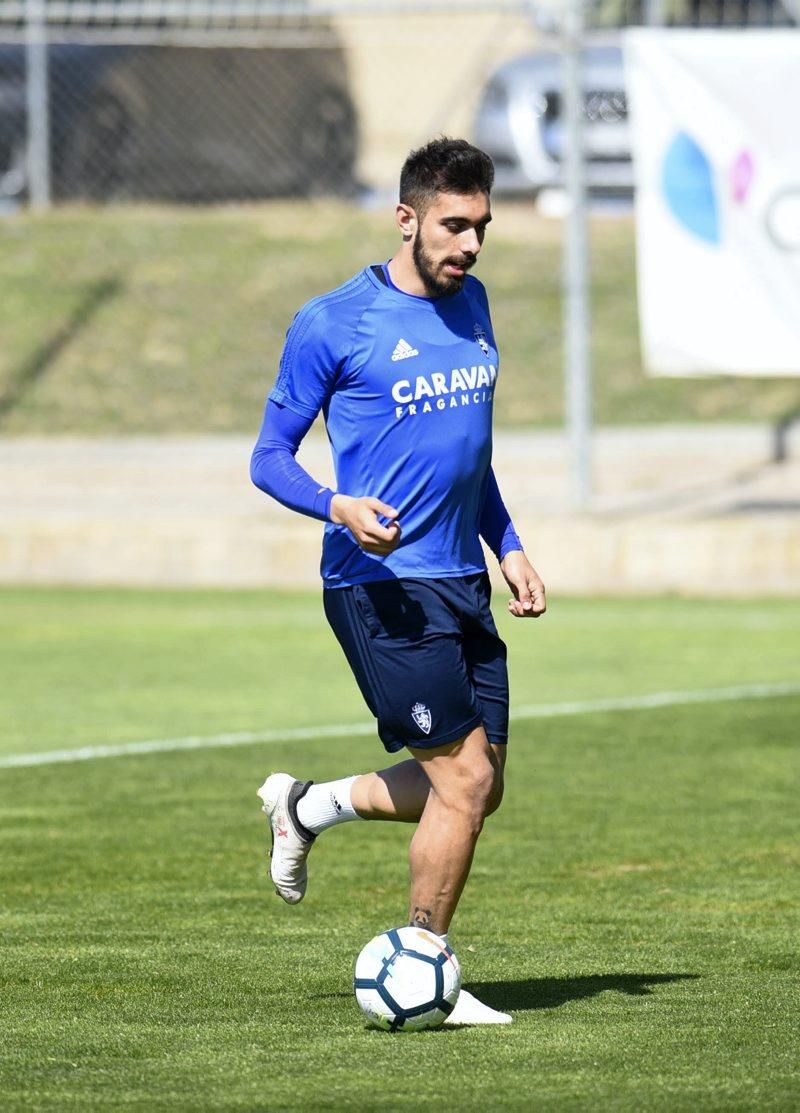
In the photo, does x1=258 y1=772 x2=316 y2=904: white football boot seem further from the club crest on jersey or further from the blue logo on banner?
the blue logo on banner

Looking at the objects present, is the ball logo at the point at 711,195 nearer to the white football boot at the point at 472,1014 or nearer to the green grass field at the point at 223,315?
the green grass field at the point at 223,315

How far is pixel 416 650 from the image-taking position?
541cm

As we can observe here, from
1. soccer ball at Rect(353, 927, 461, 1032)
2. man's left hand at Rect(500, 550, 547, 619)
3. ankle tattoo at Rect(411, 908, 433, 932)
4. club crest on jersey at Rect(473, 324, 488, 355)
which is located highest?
club crest on jersey at Rect(473, 324, 488, 355)

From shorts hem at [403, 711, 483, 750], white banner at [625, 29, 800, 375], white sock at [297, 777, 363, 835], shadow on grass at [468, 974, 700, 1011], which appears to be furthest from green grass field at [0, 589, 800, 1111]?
white banner at [625, 29, 800, 375]

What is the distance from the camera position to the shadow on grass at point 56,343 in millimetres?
20391

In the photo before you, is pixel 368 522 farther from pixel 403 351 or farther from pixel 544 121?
pixel 544 121

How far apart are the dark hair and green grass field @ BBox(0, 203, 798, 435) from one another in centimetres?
1334

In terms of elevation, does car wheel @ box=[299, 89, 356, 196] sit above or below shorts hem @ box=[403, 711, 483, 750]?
above

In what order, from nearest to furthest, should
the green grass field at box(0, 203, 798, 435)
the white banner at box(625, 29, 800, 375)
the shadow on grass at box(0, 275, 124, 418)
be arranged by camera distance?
1. the white banner at box(625, 29, 800, 375)
2. the green grass field at box(0, 203, 798, 435)
3. the shadow on grass at box(0, 275, 124, 418)

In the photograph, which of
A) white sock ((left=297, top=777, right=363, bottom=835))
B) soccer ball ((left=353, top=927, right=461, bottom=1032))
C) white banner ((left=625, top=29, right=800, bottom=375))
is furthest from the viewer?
white banner ((left=625, top=29, right=800, bottom=375))

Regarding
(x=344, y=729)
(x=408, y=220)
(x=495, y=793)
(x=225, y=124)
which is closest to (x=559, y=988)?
(x=495, y=793)

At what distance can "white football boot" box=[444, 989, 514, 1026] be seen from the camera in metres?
5.33

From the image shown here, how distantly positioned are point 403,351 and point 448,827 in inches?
43.2

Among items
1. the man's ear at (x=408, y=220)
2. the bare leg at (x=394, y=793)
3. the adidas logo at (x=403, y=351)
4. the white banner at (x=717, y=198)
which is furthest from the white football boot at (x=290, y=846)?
the white banner at (x=717, y=198)
